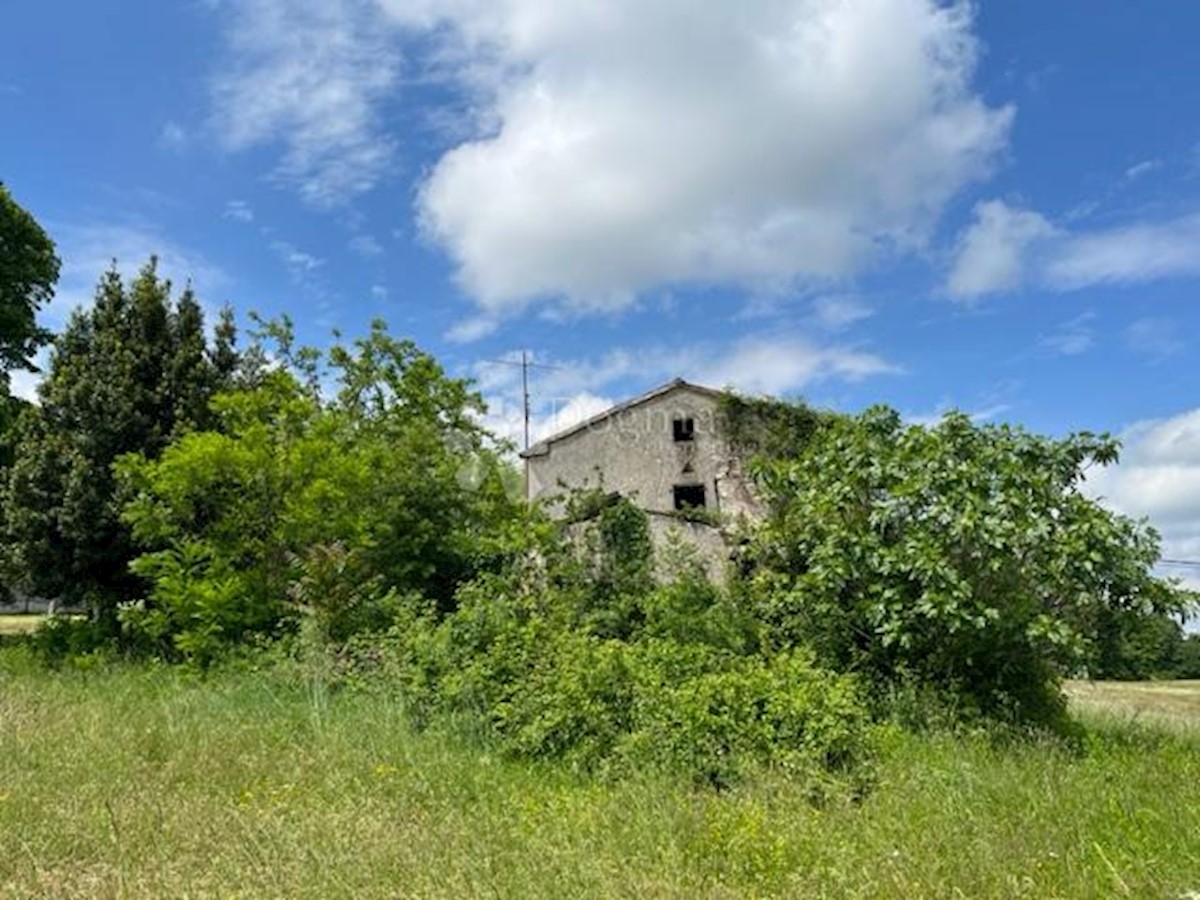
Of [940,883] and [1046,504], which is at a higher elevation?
[1046,504]

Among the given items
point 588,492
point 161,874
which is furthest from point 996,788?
point 588,492

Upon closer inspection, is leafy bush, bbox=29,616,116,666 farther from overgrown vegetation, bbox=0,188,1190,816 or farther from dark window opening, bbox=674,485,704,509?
dark window opening, bbox=674,485,704,509

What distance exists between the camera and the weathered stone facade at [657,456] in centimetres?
2361

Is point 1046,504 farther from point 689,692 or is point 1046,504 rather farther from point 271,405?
point 271,405

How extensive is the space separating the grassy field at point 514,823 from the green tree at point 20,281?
53.0 feet

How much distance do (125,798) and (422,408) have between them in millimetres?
21282

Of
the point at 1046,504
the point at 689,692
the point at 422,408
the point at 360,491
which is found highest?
the point at 422,408

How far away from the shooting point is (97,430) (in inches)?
636

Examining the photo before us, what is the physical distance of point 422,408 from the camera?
26844 millimetres

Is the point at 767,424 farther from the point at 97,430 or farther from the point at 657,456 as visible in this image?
the point at 97,430

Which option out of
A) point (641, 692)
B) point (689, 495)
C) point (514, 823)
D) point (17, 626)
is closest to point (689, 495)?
point (689, 495)

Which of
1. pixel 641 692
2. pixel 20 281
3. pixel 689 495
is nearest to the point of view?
pixel 641 692

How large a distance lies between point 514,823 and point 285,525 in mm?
8826

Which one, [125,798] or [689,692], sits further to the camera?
[689,692]
